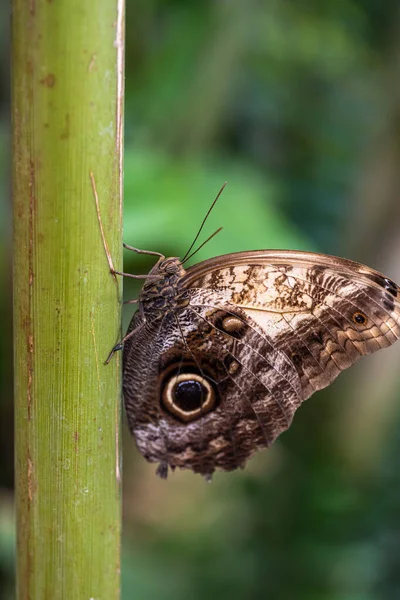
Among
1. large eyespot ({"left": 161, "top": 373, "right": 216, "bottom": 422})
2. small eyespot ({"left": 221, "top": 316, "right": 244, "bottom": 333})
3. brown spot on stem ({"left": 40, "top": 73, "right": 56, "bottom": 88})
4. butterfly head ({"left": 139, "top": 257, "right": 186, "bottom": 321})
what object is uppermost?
brown spot on stem ({"left": 40, "top": 73, "right": 56, "bottom": 88})

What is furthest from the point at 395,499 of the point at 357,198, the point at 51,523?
the point at 51,523

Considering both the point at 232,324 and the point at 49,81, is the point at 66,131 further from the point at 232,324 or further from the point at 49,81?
the point at 232,324

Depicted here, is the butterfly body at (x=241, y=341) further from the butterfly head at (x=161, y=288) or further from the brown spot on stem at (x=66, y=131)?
the brown spot on stem at (x=66, y=131)

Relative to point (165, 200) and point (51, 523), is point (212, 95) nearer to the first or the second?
point (165, 200)

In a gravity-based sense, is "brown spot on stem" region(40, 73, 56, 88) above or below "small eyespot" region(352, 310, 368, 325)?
above

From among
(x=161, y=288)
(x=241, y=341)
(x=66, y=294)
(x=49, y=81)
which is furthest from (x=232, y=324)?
(x=49, y=81)

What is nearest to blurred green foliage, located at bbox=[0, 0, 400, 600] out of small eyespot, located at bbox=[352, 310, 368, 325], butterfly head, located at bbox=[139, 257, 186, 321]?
butterfly head, located at bbox=[139, 257, 186, 321]

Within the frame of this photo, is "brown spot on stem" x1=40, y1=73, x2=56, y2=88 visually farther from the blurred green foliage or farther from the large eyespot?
the blurred green foliage
